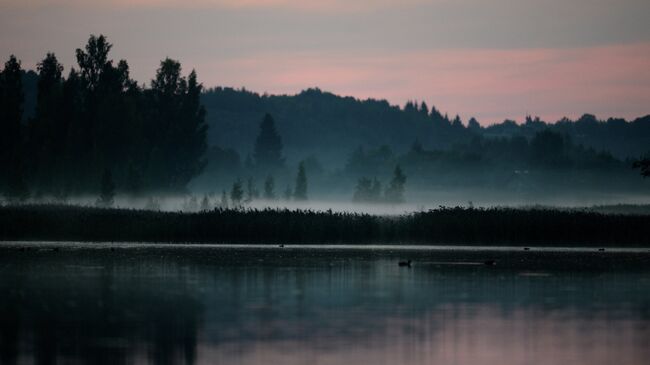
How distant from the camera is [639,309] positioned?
113ft

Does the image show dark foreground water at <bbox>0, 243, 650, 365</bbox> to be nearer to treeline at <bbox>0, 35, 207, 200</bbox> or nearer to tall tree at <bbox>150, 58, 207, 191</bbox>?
treeline at <bbox>0, 35, 207, 200</bbox>

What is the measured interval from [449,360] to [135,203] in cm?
8973

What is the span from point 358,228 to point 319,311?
41918mm

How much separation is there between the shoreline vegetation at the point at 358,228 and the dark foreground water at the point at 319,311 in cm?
1535

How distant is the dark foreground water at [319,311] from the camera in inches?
977

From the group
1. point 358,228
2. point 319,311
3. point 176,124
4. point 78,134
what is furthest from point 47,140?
point 319,311

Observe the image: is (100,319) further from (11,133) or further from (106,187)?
(11,133)

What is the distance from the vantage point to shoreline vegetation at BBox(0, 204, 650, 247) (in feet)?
240

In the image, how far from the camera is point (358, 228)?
7506 centimetres

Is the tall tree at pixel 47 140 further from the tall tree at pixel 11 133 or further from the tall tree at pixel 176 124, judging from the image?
the tall tree at pixel 176 124

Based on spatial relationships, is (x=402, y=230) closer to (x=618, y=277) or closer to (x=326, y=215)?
(x=326, y=215)

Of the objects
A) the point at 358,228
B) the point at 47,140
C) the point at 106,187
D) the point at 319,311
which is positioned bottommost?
the point at 319,311

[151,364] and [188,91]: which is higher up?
[188,91]

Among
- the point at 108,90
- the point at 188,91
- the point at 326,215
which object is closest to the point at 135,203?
the point at 108,90
